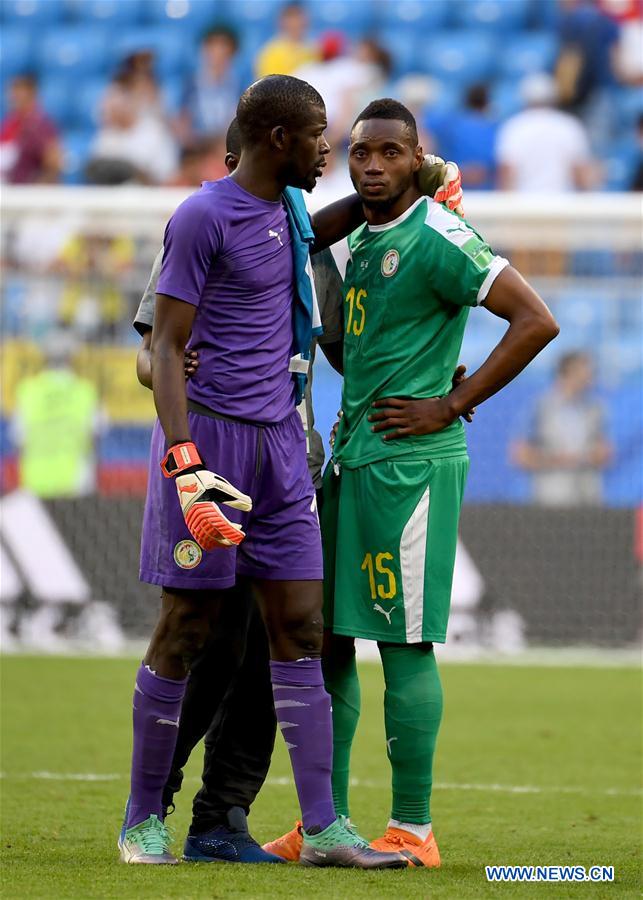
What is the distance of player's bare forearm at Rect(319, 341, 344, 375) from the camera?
518 centimetres

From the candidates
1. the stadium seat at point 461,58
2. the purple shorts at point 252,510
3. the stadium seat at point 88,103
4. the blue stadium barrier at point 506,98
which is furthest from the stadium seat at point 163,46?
the purple shorts at point 252,510

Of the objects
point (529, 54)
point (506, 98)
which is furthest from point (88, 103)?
point (529, 54)

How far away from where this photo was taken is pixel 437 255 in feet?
15.7

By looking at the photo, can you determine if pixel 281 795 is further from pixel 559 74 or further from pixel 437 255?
pixel 559 74

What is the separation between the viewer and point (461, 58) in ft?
57.0

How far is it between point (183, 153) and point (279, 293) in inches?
431

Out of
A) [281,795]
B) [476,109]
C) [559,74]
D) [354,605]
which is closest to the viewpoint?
[354,605]

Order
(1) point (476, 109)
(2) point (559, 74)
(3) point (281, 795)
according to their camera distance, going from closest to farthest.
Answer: (3) point (281, 795) → (1) point (476, 109) → (2) point (559, 74)

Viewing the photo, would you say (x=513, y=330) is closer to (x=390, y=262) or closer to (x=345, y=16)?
(x=390, y=262)

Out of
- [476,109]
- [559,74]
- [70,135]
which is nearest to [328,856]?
[476,109]

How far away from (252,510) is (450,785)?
2424mm

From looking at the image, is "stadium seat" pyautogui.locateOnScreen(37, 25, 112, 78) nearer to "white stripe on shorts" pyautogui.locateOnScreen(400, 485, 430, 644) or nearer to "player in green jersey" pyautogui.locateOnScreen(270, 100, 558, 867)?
"player in green jersey" pyautogui.locateOnScreen(270, 100, 558, 867)

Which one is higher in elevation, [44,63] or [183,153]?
[44,63]

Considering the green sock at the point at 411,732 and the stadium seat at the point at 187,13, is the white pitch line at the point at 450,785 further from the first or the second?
the stadium seat at the point at 187,13
